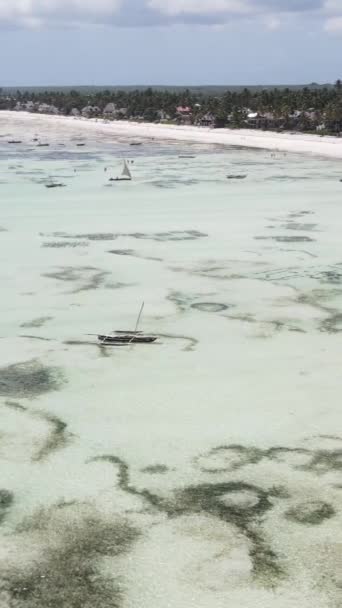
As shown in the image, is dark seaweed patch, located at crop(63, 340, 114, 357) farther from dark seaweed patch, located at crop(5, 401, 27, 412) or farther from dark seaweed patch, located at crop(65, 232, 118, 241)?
dark seaweed patch, located at crop(65, 232, 118, 241)

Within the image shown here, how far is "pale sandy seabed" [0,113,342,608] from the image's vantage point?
26.2 feet

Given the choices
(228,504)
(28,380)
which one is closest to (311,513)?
(228,504)

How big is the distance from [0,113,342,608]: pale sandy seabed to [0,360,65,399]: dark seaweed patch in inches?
1.9

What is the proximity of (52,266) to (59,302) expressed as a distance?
12.7ft

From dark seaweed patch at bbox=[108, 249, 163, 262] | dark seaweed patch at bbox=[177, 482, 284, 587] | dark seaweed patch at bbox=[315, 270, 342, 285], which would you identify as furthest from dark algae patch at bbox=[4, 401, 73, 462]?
dark seaweed patch at bbox=[108, 249, 163, 262]

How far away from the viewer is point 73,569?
7961 millimetres

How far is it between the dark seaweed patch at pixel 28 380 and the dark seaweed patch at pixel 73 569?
147 inches

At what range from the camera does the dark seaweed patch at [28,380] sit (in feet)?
40.8

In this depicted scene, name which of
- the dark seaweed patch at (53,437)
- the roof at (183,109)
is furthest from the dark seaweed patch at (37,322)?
the roof at (183,109)

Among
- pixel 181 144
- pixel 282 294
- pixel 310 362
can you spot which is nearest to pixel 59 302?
pixel 282 294

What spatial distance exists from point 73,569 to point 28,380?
540cm

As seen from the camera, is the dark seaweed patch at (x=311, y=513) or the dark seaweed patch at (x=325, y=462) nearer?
the dark seaweed patch at (x=311, y=513)

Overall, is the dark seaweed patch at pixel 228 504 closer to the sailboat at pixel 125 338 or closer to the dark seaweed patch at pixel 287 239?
the sailboat at pixel 125 338

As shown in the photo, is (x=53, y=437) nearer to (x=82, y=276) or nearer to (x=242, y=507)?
(x=242, y=507)
